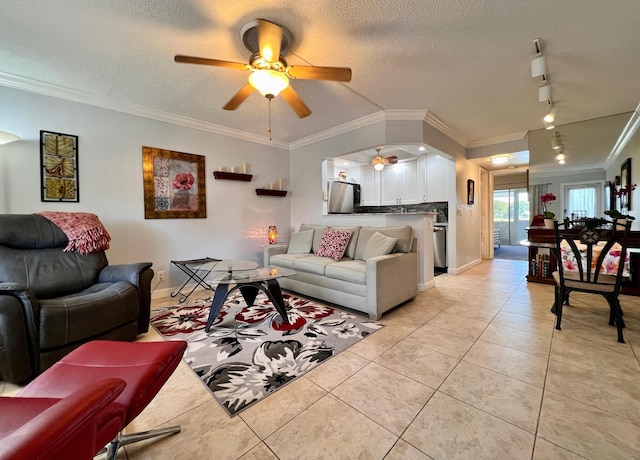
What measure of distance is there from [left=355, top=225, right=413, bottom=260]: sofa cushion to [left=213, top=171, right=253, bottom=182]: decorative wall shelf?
204 centimetres

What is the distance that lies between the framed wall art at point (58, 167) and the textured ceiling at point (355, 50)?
534 mm

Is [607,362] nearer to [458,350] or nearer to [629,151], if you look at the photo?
[458,350]

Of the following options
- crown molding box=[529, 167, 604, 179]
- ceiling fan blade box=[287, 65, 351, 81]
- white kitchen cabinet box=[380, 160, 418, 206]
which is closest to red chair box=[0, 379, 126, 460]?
ceiling fan blade box=[287, 65, 351, 81]

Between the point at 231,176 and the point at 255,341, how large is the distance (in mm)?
2600

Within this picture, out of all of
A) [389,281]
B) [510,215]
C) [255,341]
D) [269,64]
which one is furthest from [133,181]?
[510,215]

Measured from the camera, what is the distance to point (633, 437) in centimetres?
116

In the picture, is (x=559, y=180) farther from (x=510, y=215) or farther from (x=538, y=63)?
(x=510, y=215)

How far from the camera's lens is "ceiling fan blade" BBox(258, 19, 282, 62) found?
1765 millimetres

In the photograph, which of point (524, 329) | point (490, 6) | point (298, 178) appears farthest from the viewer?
point (298, 178)

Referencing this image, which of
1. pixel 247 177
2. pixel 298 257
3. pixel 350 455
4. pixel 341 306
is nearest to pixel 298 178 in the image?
pixel 247 177

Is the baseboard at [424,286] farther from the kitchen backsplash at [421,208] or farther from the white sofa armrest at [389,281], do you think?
the kitchen backsplash at [421,208]

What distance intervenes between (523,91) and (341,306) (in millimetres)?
3032

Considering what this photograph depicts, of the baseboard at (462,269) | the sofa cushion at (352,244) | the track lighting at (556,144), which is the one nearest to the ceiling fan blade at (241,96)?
the sofa cushion at (352,244)

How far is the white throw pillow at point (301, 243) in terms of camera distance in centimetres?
381
